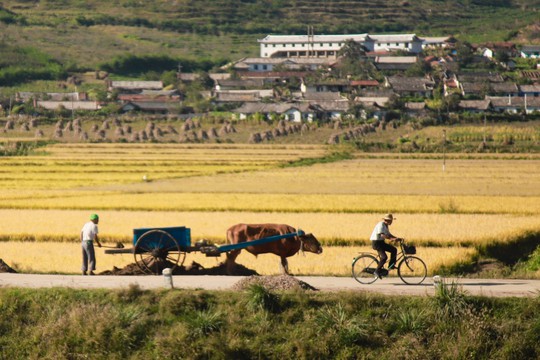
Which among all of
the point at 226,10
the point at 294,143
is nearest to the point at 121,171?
the point at 294,143

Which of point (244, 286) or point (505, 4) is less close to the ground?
point (505, 4)

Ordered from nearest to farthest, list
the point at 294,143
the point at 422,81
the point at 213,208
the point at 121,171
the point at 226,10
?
the point at 213,208, the point at 121,171, the point at 294,143, the point at 422,81, the point at 226,10

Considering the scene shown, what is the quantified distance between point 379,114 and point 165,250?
269 feet

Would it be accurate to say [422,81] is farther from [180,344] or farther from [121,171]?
[180,344]

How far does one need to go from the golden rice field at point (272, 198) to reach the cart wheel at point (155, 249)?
2313 millimetres

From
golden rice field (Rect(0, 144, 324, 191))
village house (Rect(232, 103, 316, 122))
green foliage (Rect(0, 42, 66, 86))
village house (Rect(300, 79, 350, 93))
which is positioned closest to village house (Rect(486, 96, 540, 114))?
village house (Rect(300, 79, 350, 93))

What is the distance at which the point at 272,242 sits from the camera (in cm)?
2219

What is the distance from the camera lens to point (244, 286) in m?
19.5

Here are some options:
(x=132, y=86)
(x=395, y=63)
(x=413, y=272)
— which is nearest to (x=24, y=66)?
(x=132, y=86)

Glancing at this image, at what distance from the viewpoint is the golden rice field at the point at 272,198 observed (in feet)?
95.1

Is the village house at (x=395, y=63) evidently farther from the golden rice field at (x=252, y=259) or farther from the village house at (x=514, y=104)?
the golden rice field at (x=252, y=259)

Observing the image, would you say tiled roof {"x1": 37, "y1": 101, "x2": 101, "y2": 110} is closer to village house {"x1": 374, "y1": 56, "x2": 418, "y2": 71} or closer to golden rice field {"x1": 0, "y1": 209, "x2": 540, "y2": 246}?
village house {"x1": 374, "y1": 56, "x2": 418, "y2": 71}

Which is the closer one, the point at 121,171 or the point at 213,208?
the point at 213,208

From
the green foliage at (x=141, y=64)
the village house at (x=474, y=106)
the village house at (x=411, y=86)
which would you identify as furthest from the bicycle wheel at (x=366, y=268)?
the green foliage at (x=141, y=64)
